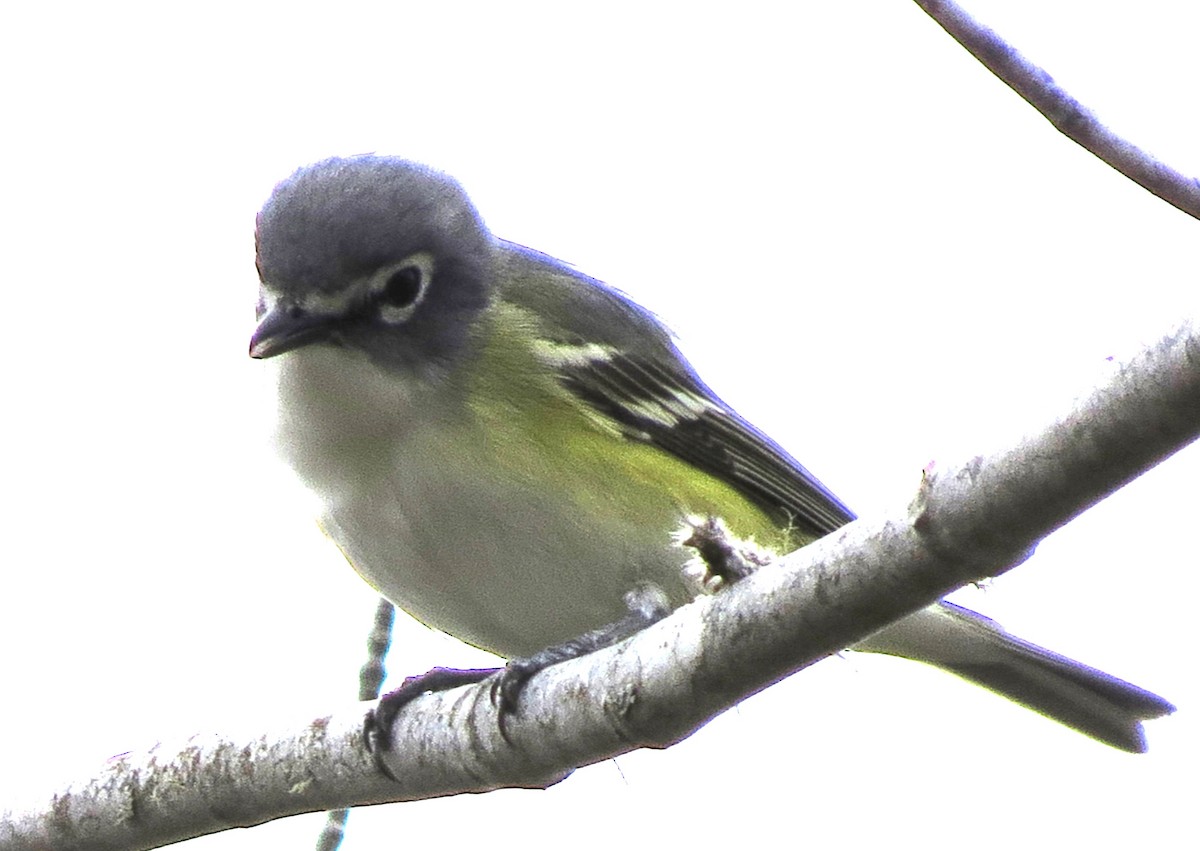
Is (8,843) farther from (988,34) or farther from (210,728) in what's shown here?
(988,34)

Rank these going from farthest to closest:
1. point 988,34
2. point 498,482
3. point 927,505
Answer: point 498,482 < point 988,34 < point 927,505

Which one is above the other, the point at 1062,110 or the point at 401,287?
the point at 1062,110

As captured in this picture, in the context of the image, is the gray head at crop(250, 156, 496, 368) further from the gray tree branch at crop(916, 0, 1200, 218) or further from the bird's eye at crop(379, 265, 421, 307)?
the gray tree branch at crop(916, 0, 1200, 218)

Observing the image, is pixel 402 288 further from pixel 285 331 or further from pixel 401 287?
pixel 285 331

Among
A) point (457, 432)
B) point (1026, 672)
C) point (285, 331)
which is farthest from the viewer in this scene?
point (1026, 672)

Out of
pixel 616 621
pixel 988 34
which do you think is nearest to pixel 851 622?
pixel 988 34

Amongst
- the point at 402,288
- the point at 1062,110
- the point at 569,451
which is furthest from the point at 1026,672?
the point at 1062,110

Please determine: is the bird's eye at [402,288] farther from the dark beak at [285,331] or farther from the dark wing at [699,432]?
the dark wing at [699,432]
